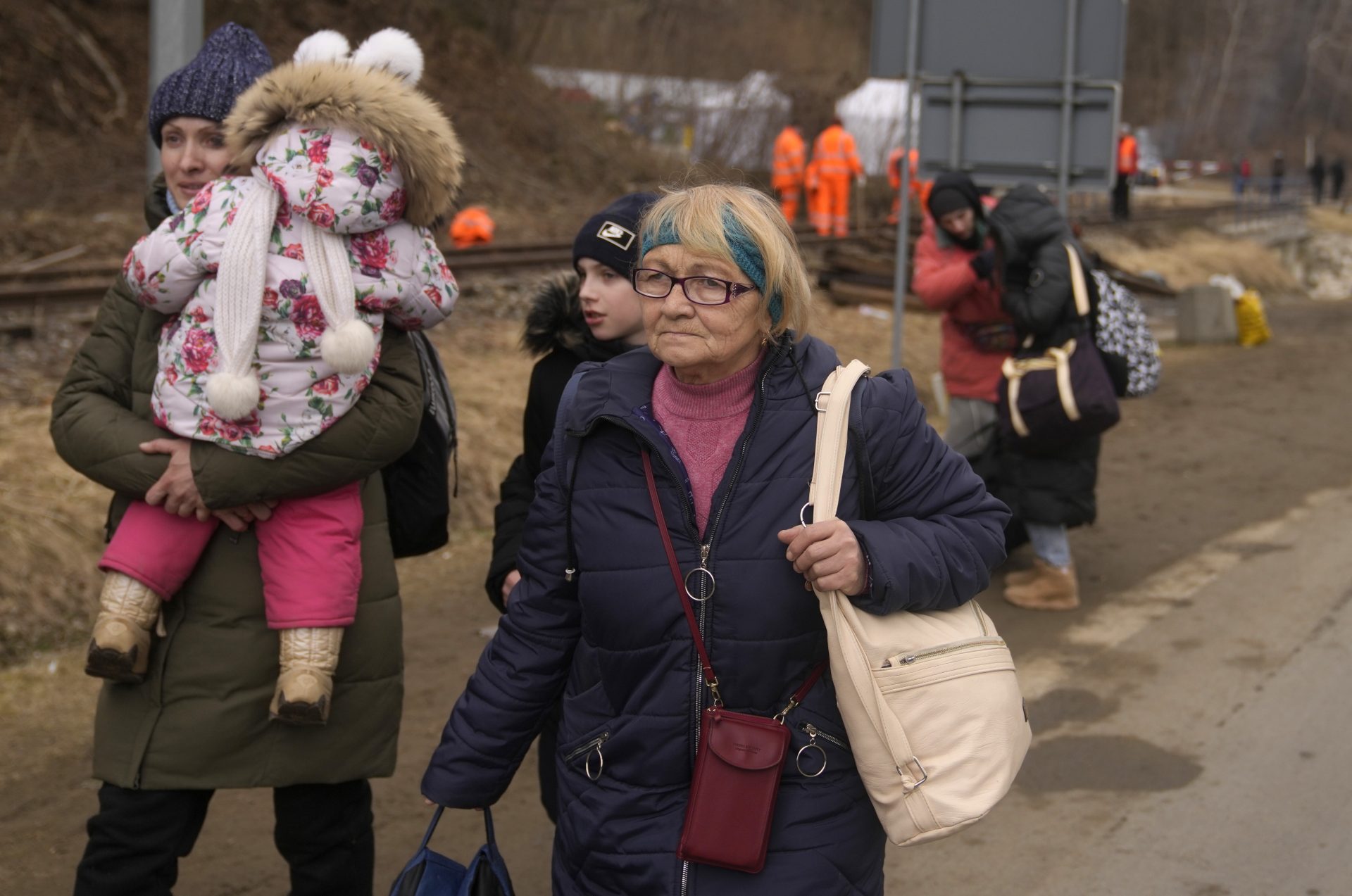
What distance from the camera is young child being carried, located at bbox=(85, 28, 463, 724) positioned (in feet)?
10.4

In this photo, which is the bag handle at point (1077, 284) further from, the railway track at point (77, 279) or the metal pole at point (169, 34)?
the metal pole at point (169, 34)

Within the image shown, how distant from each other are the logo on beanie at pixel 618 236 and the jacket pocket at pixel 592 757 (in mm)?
1368

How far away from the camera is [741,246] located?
8.70 ft

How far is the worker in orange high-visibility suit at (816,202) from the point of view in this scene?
20062 mm

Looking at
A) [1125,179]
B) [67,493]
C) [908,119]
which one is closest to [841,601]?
[67,493]

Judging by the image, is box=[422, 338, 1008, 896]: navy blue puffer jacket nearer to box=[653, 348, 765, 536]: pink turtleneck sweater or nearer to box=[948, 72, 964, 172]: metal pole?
box=[653, 348, 765, 536]: pink turtleneck sweater

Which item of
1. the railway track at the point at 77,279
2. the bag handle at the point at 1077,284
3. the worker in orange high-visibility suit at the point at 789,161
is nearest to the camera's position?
the bag handle at the point at 1077,284

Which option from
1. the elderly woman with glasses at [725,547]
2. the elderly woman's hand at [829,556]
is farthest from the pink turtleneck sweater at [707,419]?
the elderly woman's hand at [829,556]

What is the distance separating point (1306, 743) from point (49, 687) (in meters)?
4.46

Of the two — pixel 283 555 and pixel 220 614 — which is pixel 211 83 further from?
pixel 220 614

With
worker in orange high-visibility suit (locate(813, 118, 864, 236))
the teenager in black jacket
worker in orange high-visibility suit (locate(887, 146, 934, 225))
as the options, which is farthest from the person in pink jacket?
worker in orange high-visibility suit (locate(813, 118, 864, 236))

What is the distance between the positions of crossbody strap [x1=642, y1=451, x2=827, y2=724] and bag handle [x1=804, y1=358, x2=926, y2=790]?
134 millimetres

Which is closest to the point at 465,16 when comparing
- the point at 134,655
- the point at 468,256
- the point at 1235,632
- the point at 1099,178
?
the point at 468,256

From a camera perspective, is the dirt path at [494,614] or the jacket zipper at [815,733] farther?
the dirt path at [494,614]
